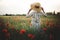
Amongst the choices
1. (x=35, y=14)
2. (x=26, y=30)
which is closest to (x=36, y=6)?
(x=35, y=14)

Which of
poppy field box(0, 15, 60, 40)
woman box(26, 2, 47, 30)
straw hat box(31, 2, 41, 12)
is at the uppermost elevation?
straw hat box(31, 2, 41, 12)

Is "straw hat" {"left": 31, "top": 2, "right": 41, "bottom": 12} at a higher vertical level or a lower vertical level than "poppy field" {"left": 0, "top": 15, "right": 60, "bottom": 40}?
higher

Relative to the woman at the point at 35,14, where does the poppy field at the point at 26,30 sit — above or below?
below

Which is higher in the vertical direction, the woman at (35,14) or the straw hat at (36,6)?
the straw hat at (36,6)

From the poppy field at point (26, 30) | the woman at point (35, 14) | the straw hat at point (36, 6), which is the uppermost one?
the straw hat at point (36, 6)

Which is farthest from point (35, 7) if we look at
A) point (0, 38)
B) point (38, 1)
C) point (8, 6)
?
point (0, 38)

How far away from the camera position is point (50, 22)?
1.02m

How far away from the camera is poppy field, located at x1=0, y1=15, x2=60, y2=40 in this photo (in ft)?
3.28

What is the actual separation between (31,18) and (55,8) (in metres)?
0.26

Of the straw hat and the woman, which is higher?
the straw hat

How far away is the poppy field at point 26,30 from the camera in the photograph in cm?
100

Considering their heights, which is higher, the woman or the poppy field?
the woman

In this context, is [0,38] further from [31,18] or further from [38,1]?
[38,1]

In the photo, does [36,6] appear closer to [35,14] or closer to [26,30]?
[35,14]
